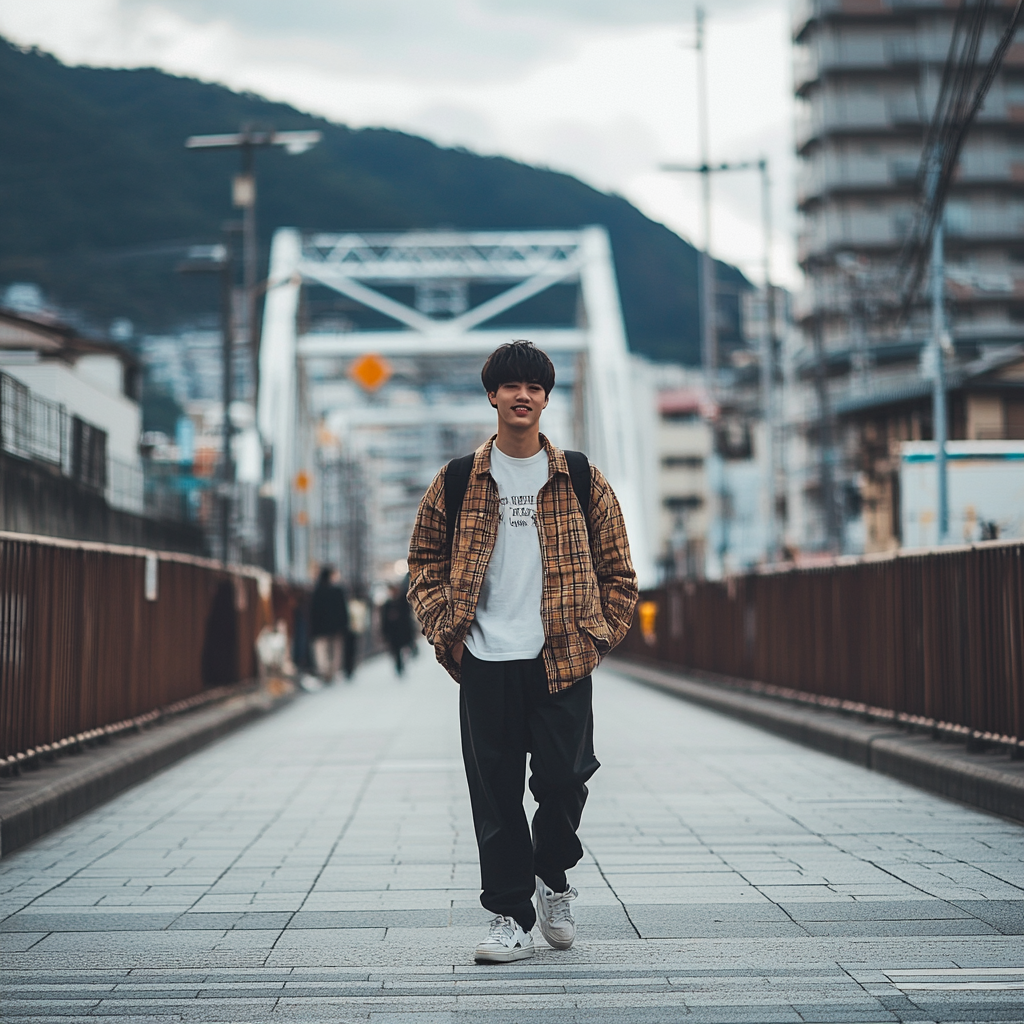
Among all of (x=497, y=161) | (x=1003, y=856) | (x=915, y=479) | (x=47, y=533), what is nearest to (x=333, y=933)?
(x=1003, y=856)

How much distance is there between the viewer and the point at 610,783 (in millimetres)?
9992

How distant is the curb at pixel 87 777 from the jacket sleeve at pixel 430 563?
9.50ft

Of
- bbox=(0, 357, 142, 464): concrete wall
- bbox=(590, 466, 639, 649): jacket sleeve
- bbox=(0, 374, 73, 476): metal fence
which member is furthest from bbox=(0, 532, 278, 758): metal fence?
bbox=(0, 357, 142, 464): concrete wall

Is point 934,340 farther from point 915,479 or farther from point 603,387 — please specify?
point 603,387

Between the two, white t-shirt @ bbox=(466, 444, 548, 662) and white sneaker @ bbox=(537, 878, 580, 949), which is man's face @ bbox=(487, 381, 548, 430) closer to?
white t-shirt @ bbox=(466, 444, 548, 662)

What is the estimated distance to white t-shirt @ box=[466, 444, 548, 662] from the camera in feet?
15.8

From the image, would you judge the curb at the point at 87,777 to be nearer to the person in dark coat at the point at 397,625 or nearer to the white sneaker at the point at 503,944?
the white sneaker at the point at 503,944

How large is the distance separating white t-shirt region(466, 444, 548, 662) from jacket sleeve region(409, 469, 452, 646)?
12 cm

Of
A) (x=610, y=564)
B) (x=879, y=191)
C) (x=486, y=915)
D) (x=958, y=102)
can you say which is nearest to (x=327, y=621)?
(x=958, y=102)

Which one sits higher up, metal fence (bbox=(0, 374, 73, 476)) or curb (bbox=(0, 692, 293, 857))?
metal fence (bbox=(0, 374, 73, 476))

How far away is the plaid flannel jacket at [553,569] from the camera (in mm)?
4773

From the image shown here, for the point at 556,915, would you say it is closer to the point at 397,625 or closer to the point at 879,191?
the point at 397,625

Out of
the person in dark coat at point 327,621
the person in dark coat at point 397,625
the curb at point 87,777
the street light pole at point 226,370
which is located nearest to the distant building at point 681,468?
the person in dark coat at point 397,625

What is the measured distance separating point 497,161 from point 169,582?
187385 mm
